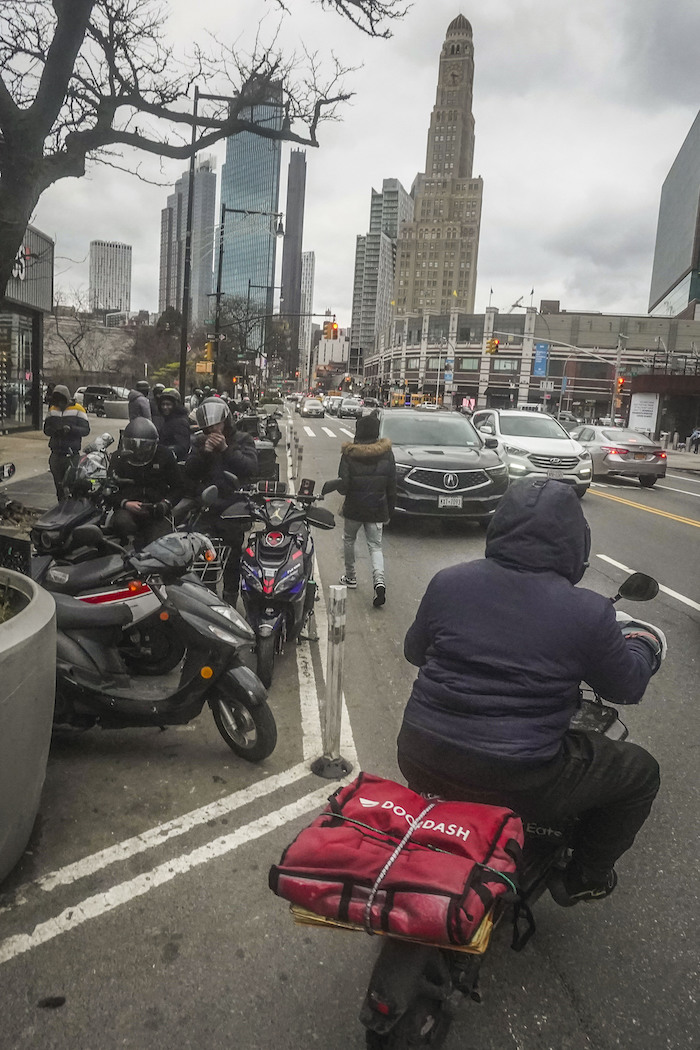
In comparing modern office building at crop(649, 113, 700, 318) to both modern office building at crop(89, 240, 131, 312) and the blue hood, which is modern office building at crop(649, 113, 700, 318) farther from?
the blue hood

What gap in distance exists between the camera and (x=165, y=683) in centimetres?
446

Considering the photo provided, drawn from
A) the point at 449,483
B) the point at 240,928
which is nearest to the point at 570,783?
the point at 240,928

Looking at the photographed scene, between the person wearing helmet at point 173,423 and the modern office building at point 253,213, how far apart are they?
469 cm

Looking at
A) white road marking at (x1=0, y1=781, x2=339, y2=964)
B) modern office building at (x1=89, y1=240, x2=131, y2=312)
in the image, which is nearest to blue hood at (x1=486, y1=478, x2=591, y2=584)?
white road marking at (x1=0, y1=781, x2=339, y2=964)

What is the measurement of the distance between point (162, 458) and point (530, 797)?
5.43 metres

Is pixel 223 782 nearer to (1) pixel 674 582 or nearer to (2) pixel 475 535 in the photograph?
(1) pixel 674 582

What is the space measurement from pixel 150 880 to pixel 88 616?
5.07 feet

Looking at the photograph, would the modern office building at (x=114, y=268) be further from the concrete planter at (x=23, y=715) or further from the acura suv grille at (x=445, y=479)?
the concrete planter at (x=23, y=715)

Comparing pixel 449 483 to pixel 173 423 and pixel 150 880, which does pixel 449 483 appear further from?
pixel 150 880

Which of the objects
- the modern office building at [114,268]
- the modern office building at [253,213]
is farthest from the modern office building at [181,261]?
the modern office building at [114,268]

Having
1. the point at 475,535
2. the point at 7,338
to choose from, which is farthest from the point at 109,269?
the point at 475,535

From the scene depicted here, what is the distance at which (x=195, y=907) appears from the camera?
311 cm

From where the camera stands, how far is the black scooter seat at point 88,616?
4.29 m

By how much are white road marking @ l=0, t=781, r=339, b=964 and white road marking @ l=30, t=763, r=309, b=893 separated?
0.17m
